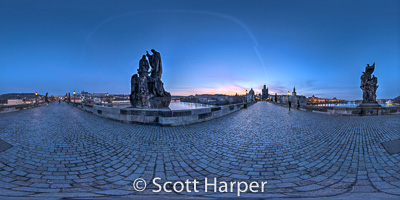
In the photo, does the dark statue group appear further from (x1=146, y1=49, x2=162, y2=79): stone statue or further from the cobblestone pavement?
the cobblestone pavement

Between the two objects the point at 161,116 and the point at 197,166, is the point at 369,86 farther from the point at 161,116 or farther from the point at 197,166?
the point at 197,166

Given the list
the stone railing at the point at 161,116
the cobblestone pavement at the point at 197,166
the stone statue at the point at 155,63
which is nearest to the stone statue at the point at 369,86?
the cobblestone pavement at the point at 197,166

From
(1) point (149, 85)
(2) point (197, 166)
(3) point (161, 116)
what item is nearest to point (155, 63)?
(1) point (149, 85)

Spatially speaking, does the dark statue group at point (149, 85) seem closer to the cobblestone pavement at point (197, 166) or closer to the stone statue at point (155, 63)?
the stone statue at point (155, 63)

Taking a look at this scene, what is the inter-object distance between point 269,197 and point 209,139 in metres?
2.98

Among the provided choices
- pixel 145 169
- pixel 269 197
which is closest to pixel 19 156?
pixel 145 169

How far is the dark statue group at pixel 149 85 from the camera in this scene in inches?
520

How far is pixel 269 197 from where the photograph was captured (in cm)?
226

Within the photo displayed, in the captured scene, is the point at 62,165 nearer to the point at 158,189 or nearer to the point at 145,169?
the point at 145,169

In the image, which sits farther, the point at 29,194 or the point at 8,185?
the point at 8,185

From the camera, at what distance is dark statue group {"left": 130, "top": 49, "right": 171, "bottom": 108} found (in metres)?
13.2

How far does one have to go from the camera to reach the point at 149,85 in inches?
533

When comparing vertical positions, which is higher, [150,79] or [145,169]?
[150,79]

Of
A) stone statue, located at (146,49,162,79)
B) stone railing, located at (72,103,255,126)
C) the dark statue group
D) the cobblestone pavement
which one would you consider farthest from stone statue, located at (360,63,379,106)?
stone statue, located at (146,49,162,79)
